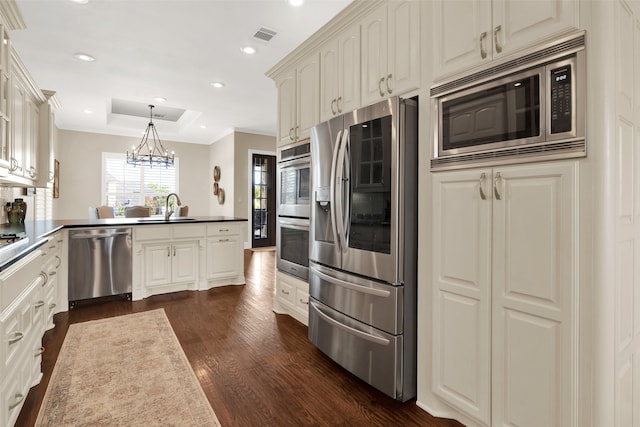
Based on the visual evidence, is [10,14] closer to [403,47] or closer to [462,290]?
[403,47]

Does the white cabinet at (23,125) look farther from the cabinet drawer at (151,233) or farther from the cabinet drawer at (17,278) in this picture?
the cabinet drawer at (17,278)

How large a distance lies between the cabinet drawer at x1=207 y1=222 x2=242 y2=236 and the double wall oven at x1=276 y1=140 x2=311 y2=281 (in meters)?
1.45

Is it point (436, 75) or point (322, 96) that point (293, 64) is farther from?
point (436, 75)

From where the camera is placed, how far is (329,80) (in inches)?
106

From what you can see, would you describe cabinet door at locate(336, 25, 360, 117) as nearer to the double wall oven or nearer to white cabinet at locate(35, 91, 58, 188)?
the double wall oven

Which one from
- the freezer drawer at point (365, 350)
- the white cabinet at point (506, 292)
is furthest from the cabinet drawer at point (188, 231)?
the white cabinet at point (506, 292)

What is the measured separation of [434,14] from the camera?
1796mm

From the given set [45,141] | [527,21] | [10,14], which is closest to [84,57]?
[45,141]

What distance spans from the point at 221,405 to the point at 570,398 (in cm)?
172

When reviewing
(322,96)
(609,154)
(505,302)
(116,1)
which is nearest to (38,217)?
(116,1)

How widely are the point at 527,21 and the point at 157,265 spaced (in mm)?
4176

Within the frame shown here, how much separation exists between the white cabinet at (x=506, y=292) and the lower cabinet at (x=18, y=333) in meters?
2.06

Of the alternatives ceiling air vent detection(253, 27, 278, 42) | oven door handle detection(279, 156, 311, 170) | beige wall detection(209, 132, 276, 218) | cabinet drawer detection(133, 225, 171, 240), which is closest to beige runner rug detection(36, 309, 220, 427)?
cabinet drawer detection(133, 225, 171, 240)

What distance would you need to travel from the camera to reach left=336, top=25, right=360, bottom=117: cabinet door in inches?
94.0
